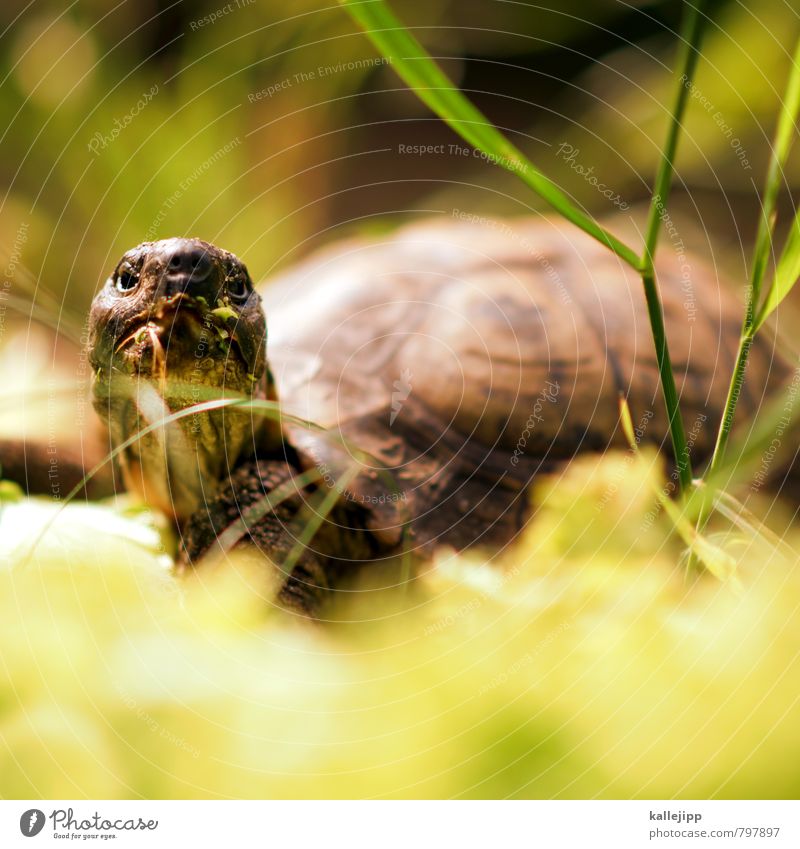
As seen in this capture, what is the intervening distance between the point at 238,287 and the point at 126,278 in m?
0.12

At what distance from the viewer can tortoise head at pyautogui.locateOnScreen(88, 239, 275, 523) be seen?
703 mm

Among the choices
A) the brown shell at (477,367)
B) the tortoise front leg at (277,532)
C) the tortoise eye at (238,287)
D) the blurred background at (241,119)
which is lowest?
the tortoise front leg at (277,532)

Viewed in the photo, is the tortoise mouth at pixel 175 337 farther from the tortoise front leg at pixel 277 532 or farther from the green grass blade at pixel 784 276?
the green grass blade at pixel 784 276

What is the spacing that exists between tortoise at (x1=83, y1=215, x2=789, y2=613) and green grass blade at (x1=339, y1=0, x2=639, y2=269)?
0.26 meters

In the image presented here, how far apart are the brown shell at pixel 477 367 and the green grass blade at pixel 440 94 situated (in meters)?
0.50

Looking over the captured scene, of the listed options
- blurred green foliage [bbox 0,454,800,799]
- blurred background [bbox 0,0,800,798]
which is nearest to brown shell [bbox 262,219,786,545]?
blurred background [bbox 0,0,800,798]

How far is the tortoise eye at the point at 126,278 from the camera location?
2.39ft

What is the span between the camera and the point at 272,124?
2238 millimetres

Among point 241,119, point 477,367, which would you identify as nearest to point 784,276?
point 477,367

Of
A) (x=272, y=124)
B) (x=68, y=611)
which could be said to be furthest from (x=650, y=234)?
(x=272, y=124)

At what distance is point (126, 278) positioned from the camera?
2.43 feet

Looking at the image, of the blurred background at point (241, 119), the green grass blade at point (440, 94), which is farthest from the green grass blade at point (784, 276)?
the blurred background at point (241, 119)

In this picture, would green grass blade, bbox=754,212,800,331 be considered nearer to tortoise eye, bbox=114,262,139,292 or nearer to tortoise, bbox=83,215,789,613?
tortoise, bbox=83,215,789,613
